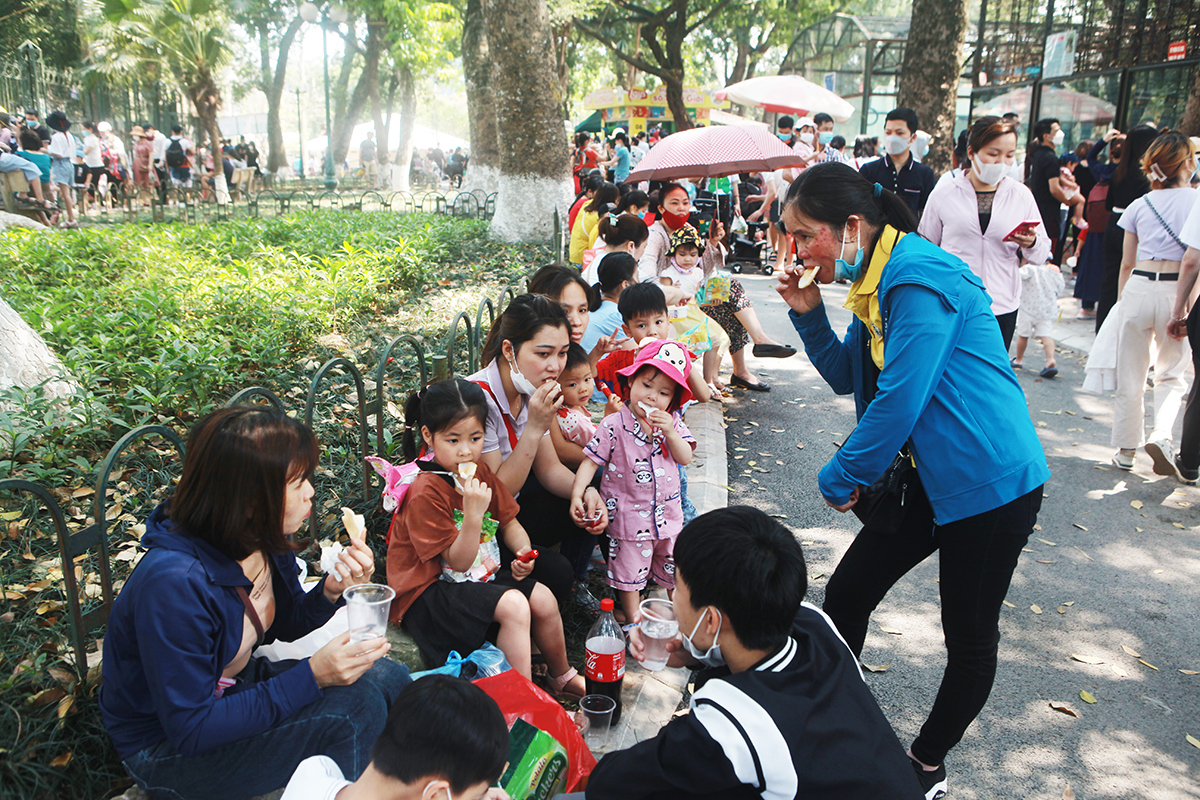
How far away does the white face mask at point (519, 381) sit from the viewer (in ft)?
11.0

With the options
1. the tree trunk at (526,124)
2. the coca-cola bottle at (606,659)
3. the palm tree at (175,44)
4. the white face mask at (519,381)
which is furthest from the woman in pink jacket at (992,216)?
the palm tree at (175,44)

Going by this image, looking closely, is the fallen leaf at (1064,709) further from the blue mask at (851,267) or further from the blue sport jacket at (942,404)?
the blue mask at (851,267)

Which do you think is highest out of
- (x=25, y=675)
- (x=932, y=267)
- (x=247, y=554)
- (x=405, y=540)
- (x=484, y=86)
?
(x=484, y=86)

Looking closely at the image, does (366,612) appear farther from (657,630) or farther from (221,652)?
(657,630)

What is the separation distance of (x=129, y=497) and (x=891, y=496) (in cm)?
296

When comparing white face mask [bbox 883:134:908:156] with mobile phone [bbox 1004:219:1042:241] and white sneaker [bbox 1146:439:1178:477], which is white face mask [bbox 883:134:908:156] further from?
white sneaker [bbox 1146:439:1178:477]

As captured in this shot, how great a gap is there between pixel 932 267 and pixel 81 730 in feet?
8.94

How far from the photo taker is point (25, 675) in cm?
233

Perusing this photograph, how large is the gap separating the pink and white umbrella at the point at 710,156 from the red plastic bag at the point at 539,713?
6601mm

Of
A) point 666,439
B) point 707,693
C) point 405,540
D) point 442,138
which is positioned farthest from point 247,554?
point 442,138

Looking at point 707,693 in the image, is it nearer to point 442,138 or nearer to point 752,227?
point 752,227

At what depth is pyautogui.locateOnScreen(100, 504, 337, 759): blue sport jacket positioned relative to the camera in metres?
1.83

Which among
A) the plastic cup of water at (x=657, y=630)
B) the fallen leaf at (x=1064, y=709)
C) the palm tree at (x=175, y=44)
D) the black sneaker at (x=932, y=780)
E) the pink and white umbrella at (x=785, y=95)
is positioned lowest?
the fallen leaf at (x=1064, y=709)

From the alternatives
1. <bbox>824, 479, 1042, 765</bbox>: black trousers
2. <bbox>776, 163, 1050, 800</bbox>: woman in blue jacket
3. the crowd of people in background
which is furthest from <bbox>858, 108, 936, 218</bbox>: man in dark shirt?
the crowd of people in background
